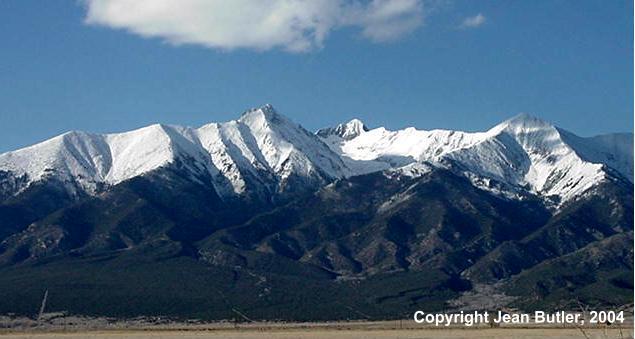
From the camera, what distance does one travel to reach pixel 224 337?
428 ft

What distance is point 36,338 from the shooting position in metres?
Answer: 132

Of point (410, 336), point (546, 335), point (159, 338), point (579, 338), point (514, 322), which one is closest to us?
point (579, 338)

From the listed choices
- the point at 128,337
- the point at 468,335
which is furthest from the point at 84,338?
the point at 468,335

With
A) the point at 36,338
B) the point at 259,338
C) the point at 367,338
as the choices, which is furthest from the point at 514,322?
the point at 36,338

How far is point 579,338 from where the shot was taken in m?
105

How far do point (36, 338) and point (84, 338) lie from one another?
19.4 ft

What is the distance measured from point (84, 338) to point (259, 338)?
970 inches

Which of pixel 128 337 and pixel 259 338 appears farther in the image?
pixel 128 337

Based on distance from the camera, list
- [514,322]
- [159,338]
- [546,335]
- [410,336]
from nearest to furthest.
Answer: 1. [546,335]
2. [410,336]
3. [159,338]
4. [514,322]

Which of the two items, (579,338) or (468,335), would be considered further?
(468,335)

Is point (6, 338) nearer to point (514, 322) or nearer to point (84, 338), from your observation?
point (84, 338)

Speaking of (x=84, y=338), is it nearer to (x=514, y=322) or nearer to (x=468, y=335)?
(x=468, y=335)

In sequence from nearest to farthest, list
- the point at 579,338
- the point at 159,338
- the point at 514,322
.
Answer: the point at 579,338, the point at 159,338, the point at 514,322

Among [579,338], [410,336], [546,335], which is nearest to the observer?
[579,338]
